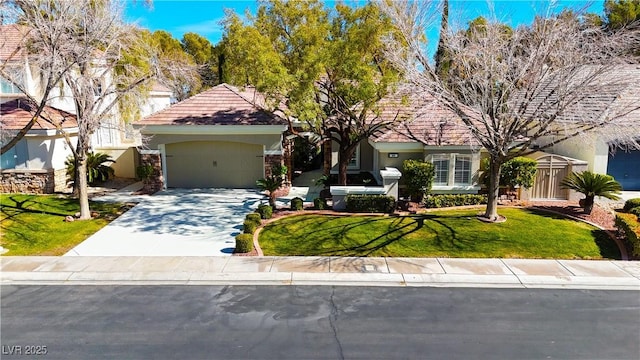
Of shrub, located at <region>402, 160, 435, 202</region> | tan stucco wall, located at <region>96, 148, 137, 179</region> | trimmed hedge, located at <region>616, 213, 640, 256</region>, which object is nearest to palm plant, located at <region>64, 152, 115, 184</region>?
A: tan stucco wall, located at <region>96, 148, 137, 179</region>

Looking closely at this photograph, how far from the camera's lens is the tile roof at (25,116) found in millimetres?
19031

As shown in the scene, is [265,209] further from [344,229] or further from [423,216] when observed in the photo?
[423,216]

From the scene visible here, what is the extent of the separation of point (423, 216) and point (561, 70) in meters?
6.23

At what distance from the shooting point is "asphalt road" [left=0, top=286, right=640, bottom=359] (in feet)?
25.9

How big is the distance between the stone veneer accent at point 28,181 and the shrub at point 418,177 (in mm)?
15178

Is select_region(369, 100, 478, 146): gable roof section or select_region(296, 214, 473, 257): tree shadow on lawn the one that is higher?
select_region(369, 100, 478, 146): gable roof section

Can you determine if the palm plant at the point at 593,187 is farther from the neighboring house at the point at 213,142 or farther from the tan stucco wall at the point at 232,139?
the tan stucco wall at the point at 232,139

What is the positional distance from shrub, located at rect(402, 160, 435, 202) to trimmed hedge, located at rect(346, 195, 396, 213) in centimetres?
134

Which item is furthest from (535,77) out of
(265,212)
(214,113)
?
(214,113)

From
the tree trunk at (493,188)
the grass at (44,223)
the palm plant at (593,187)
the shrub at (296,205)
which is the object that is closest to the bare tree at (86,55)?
Result: the grass at (44,223)

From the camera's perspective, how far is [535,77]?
13.3 m

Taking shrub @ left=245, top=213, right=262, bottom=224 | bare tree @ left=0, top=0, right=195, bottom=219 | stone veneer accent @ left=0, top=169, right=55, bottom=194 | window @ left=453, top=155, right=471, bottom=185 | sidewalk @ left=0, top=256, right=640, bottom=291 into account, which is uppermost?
bare tree @ left=0, top=0, right=195, bottom=219

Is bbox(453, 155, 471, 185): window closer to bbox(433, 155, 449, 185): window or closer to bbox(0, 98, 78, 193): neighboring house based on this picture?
bbox(433, 155, 449, 185): window

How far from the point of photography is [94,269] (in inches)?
453
